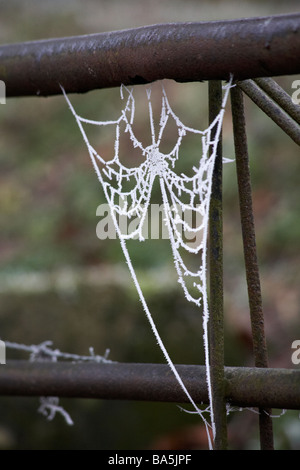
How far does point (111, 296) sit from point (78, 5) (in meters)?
8.74

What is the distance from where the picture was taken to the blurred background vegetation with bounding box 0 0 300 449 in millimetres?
3037

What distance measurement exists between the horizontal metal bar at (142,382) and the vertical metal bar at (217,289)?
0.03 metres

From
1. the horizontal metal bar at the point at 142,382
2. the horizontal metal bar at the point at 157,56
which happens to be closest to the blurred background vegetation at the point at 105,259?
Result: the horizontal metal bar at the point at 142,382

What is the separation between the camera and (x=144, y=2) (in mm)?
10562

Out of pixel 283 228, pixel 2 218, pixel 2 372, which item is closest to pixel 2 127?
pixel 2 218

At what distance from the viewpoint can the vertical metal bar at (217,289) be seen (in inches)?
47.8

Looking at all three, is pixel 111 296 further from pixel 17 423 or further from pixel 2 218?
pixel 2 218

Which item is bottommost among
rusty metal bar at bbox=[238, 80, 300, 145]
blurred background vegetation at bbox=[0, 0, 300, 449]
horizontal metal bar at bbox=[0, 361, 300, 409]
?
horizontal metal bar at bbox=[0, 361, 300, 409]

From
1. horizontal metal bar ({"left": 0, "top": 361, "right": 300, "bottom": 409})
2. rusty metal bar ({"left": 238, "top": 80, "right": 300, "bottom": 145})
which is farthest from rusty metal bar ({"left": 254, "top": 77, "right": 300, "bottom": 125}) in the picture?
horizontal metal bar ({"left": 0, "top": 361, "right": 300, "bottom": 409})

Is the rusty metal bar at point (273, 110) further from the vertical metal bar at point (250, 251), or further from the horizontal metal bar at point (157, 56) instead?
the horizontal metal bar at point (157, 56)

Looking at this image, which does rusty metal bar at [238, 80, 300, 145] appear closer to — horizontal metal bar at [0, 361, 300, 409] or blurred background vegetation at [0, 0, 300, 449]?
horizontal metal bar at [0, 361, 300, 409]

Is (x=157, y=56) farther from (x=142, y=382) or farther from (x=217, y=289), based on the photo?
(x=142, y=382)

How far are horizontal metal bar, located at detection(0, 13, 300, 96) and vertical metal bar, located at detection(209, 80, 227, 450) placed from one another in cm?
10

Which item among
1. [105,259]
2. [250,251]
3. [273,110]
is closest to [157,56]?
[273,110]
